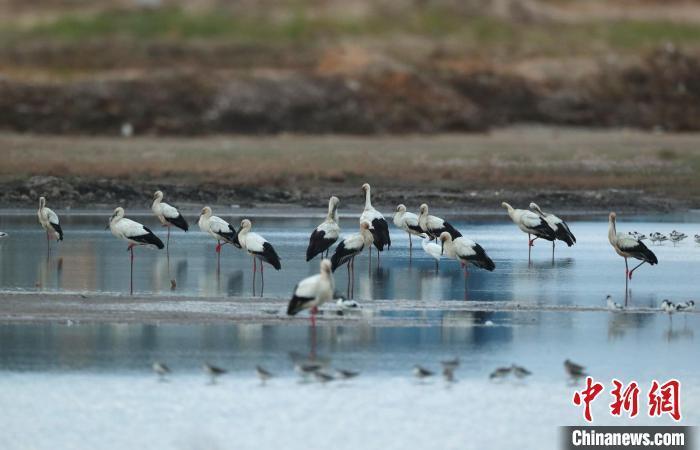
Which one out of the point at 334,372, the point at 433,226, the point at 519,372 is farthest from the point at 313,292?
the point at 433,226

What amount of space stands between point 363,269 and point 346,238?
2473mm

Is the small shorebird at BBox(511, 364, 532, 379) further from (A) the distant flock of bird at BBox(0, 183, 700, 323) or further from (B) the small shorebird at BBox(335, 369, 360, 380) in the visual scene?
(A) the distant flock of bird at BBox(0, 183, 700, 323)

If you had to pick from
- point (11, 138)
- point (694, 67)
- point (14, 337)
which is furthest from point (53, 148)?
point (694, 67)

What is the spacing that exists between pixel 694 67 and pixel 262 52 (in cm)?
1644

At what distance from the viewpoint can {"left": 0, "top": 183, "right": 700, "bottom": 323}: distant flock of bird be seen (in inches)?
706

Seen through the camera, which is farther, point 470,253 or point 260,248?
point 470,253

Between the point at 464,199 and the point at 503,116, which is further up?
the point at 503,116

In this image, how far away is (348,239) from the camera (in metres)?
18.1

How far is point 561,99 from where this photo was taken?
2007 inches

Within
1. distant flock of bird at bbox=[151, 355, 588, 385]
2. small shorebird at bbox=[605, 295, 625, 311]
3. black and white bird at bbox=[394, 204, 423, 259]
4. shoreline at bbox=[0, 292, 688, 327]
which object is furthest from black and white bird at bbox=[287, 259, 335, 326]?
black and white bird at bbox=[394, 204, 423, 259]

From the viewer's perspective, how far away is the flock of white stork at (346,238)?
17.9m

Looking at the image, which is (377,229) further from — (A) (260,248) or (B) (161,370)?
(B) (161,370)

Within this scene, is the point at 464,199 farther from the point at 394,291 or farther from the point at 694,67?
the point at 694,67

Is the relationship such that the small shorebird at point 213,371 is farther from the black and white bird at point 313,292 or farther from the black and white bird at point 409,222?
the black and white bird at point 409,222
